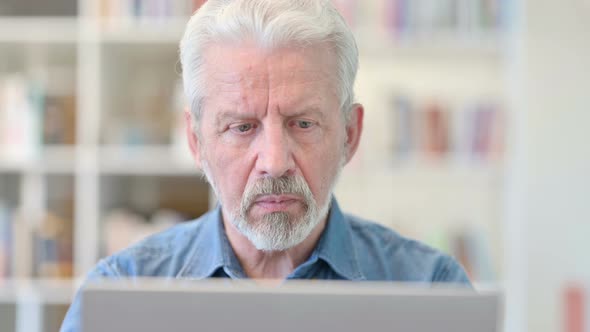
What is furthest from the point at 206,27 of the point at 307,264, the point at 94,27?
the point at 94,27

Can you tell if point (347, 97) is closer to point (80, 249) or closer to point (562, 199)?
point (80, 249)

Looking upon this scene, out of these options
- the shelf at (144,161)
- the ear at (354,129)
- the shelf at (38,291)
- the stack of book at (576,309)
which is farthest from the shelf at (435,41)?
the ear at (354,129)

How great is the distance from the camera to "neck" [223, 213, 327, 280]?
150cm

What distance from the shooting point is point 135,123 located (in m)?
3.20

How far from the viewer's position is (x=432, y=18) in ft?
10.4

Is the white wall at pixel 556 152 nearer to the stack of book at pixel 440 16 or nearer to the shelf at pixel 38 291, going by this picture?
the stack of book at pixel 440 16

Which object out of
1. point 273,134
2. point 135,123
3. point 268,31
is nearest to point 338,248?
point 273,134

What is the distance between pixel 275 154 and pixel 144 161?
186 centimetres

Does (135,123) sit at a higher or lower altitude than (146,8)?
lower

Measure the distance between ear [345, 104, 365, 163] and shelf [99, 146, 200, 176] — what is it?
1.63m

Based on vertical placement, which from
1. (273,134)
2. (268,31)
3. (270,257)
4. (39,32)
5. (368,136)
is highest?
(39,32)

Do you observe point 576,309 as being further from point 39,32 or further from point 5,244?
point 39,32

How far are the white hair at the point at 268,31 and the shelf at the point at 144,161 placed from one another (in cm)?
165

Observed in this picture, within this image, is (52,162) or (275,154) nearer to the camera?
(275,154)
